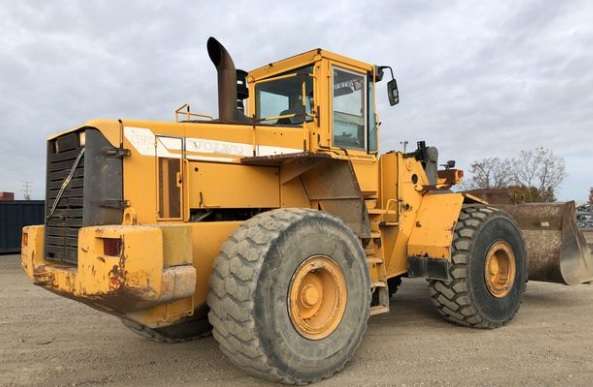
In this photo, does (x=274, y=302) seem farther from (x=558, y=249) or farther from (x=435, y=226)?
(x=558, y=249)

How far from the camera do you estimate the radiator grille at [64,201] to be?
14.2 ft

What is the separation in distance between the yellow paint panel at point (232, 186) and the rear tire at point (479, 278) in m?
2.31

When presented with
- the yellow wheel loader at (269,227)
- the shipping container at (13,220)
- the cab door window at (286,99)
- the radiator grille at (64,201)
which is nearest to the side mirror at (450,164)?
the yellow wheel loader at (269,227)

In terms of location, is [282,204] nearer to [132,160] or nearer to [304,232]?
[304,232]

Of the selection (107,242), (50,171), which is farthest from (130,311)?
(50,171)

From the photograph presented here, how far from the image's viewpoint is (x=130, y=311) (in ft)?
12.6

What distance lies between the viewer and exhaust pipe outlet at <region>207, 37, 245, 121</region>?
16.4 feet

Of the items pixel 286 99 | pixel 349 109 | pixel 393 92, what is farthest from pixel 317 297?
pixel 393 92

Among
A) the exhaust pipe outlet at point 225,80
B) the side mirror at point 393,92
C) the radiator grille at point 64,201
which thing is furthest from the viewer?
the side mirror at point 393,92

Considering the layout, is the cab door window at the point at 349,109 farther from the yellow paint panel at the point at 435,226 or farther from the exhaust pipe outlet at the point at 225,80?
the yellow paint panel at the point at 435,226

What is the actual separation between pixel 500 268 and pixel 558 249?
1.44 metres

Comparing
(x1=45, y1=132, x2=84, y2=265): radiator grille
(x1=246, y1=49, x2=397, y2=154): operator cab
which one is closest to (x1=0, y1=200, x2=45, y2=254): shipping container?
(x1=45, y1=132, x2=84, y2=265): radiator grille

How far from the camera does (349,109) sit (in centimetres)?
566

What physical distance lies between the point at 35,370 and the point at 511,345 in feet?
15.6
